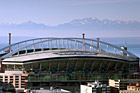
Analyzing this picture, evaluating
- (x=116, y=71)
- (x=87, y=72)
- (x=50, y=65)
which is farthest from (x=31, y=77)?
(x=116, y=71)

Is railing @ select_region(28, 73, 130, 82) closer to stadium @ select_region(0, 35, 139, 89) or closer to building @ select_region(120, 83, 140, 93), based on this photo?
stadium @ select_region(0, 35, 139, 89)

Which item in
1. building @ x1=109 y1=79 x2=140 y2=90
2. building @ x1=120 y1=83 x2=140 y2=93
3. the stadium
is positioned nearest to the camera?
building @ x1=120 y1=83 x2=140 y2=93

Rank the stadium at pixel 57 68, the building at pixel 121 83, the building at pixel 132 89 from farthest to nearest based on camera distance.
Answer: the stadium at pixel 57 68, the building at pixel 121 83, the building at pixel 132 89

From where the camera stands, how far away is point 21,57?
505 feet

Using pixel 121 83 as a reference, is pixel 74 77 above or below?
above

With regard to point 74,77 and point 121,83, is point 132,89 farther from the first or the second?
point 74,77

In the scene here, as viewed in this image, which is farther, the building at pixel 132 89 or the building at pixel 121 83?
the building at pixel 121 83

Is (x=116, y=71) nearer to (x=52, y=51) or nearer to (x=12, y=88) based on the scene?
(x=52, y=51)

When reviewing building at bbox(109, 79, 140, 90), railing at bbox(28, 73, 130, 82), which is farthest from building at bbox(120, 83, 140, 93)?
railing at bbox(28, 73, 130, 82)

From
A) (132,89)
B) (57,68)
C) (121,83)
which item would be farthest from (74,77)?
(132,89)

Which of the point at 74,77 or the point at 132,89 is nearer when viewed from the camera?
the point at 132,89

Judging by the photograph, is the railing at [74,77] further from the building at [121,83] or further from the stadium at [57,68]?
the building at [121,83]

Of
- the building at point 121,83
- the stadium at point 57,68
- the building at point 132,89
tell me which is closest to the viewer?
the building at point 132,89

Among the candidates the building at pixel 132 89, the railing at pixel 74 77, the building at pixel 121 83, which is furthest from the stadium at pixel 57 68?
the building at pixel 132 89
